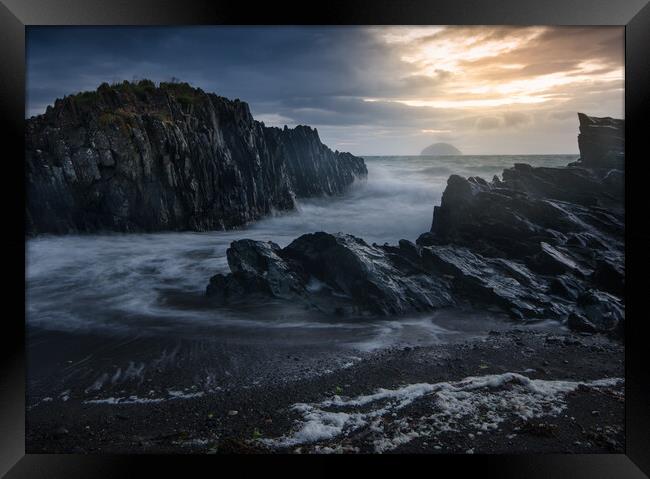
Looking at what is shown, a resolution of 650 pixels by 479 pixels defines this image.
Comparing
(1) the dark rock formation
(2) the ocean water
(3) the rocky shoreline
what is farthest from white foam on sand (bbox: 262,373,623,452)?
(1) the dark rock formation

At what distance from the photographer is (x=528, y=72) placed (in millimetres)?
4266

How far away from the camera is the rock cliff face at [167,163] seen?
13.9 ft

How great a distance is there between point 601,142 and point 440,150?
5.05ft

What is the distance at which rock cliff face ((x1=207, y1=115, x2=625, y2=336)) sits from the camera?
14.6 feet

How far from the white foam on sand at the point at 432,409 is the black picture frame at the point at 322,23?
0.60 metres

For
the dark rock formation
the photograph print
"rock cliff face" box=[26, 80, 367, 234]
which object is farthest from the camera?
"rock cliff face" box=[26, 80, 367, 234]

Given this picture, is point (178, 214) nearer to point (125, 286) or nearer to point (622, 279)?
point (125, 286)

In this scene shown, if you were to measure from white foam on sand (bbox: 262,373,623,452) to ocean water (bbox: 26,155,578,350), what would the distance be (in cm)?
57

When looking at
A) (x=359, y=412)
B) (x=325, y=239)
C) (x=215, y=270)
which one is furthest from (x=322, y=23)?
(x=359, y=412)

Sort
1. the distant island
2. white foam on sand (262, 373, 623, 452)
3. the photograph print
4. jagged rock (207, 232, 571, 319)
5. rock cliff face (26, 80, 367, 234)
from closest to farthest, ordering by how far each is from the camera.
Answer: white foam on sand (262, 373, 623, 452) → the photograph print → rock cliff face (26, 80, 367, 234) → the distant island → jagged rock (207, 232, 571, 319)

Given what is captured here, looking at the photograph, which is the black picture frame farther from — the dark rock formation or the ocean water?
the ocean water

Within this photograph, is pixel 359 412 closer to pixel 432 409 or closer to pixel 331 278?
pixel 432 409

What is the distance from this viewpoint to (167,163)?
470 centimetres

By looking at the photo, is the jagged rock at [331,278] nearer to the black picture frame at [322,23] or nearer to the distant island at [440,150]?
the distant island at [440,150]
